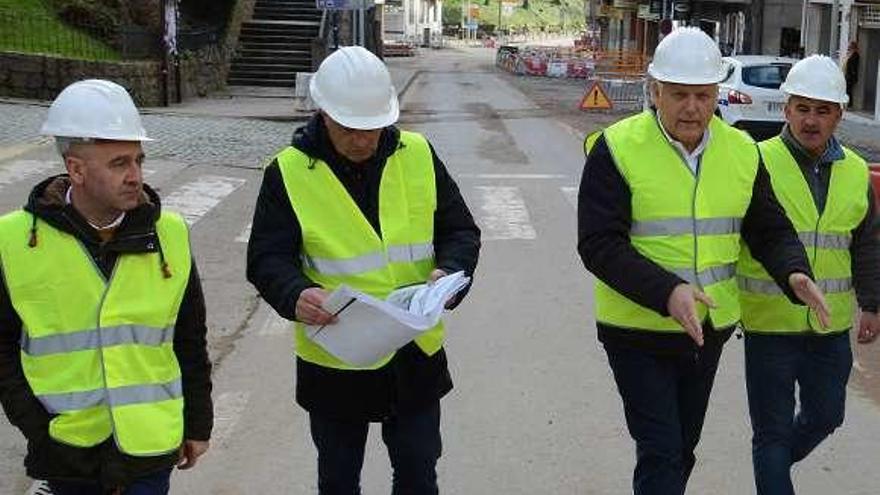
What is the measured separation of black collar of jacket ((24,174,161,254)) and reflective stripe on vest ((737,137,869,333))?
211 cm

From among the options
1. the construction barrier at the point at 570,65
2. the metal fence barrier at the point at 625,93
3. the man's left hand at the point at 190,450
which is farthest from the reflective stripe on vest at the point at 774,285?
the construction barrier at the point at 570,65

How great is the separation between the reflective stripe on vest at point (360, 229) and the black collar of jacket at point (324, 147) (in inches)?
0.8

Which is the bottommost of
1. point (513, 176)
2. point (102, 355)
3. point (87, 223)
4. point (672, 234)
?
point (513, 176)

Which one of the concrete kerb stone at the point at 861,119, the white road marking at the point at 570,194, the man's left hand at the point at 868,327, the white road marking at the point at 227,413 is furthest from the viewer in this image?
the concrete kerb stone at the point at 861,119

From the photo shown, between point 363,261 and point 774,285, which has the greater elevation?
point 363,261

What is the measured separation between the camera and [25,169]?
13.4 metres

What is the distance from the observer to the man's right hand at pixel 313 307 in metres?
3.39

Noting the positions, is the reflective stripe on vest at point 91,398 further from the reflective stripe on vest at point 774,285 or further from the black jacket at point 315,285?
the reflective stripe on vest at point 774,285

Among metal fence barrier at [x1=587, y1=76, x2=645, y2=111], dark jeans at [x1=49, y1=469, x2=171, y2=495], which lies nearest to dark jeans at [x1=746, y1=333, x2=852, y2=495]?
dark jeans at [x1=49, y1=469, x2=171, y2=495]

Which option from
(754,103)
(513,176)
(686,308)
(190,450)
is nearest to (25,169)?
(513,176)

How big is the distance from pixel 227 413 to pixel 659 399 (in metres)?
2.85

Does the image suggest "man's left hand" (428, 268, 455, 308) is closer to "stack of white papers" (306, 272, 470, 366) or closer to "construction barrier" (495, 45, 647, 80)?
"stack of white papers" (306, 272, 470, 366)

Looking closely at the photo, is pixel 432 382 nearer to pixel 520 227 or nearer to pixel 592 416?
pixel 592 416

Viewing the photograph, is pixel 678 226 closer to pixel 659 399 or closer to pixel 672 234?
pixel 672 234
